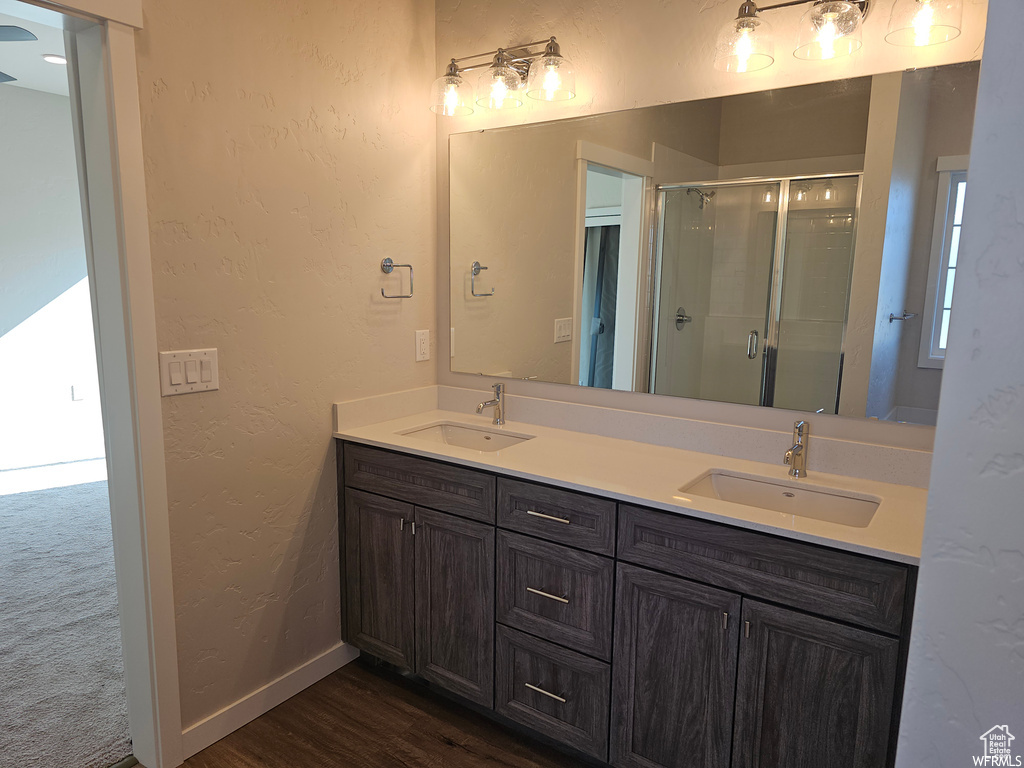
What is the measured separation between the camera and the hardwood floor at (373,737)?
1.96 m

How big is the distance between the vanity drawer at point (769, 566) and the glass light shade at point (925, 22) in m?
1.29

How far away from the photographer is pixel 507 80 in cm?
228

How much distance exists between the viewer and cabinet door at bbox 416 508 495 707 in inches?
78.9

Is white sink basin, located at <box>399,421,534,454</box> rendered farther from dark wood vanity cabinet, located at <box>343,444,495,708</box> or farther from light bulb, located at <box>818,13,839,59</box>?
light bulb, located at <box>818,13,839,59</box>

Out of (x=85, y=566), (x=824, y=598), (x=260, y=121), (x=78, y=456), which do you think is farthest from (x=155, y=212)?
(x=78, y=456)

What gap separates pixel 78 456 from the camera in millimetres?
5062

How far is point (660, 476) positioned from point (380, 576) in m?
1.05

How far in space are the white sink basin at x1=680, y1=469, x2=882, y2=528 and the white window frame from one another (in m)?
0.41

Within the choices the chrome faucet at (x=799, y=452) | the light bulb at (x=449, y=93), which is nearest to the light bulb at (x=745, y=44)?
the light bulb at (x=449, y=93)

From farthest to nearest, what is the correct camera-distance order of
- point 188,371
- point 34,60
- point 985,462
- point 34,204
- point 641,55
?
point 34,204
point 34,60
point 641,55
point 188,371
point 985,462

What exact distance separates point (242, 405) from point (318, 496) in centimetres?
45

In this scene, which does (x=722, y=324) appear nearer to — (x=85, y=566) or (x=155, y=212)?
(x=155, y=212)

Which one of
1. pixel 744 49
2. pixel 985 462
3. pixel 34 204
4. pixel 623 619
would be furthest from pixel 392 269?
pixel 34 204

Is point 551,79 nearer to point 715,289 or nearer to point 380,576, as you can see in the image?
point 715,289
